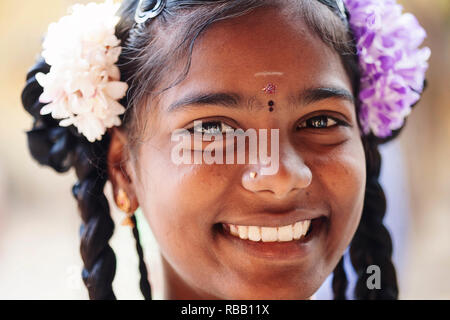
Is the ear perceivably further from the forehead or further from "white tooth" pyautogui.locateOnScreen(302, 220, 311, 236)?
"white tooth" pyautogui.locateOnScreen(302, 220, 311, 236)

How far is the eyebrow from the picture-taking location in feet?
4.33

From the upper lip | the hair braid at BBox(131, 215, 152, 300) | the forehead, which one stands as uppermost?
the forehead

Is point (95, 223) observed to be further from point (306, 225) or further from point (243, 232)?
point (306, 225)

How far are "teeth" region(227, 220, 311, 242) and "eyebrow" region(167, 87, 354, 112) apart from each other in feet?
0.99

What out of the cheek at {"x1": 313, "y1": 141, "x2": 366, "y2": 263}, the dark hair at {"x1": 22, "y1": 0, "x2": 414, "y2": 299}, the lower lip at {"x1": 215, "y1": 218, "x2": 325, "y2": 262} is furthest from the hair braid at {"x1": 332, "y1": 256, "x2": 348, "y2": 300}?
the lower lip at {"x1": 215, "y1": 218, "x2": 325, "y2": 262}

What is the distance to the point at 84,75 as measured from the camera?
57.5 inches

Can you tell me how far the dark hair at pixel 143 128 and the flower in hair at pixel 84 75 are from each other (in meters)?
0.04

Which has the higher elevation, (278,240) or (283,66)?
(283,66)

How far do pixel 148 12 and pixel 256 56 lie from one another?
341 mm

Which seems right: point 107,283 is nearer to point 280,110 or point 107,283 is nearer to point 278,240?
point 278,240

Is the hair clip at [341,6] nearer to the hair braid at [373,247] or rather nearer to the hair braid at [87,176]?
the hair braid at [373,247]

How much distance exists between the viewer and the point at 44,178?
3.87 meters
